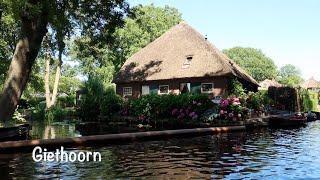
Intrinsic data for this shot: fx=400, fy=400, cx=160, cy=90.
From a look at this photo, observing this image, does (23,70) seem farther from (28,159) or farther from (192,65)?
(192,65)

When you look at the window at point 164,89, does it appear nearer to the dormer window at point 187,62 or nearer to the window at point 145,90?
the window at point 145,90

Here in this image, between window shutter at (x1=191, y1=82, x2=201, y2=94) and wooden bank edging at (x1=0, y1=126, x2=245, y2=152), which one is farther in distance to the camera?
window shutter at (x1=191, y1=82, x2=201, y2=94)

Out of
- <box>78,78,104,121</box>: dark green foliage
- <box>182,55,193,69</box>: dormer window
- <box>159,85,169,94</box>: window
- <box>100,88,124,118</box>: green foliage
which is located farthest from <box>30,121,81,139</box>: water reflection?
<box>182,55,193,69</box>: dormer window

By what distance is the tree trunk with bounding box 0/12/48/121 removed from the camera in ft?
51.5

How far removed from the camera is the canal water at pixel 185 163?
9477mm

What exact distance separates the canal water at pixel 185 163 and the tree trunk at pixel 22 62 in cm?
345

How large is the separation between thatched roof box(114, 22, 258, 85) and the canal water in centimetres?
1998

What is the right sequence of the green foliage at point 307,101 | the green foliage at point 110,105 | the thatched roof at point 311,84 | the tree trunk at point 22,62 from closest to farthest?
the tree trunk at point 22,62 → the green foliage at point 110,105 → the green foliage at point 307,101 → the thatched roof at point 311,84

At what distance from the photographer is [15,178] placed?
29.4ft

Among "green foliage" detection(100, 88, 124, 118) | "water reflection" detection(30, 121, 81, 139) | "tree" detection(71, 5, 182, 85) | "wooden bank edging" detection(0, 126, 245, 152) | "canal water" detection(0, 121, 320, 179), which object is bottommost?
"canal water" detection(0, 121, 320, 179)

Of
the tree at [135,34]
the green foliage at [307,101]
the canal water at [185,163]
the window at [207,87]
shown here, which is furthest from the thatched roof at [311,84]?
the canal water at [185,163]

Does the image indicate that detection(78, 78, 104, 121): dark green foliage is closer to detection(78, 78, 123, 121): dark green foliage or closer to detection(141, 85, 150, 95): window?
detection(78, 78, 123, 121): dark green foliage

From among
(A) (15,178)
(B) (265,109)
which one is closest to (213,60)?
(B) (265,109)

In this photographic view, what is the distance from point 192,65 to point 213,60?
2.17m
